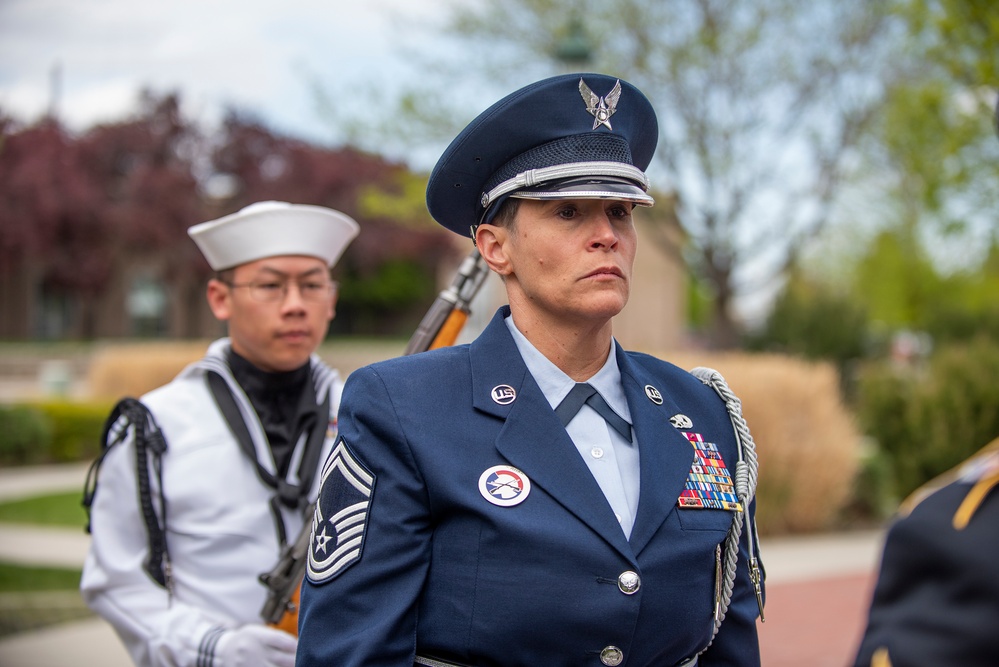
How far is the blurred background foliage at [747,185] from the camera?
1101 cm

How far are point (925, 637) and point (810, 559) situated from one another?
8337mm

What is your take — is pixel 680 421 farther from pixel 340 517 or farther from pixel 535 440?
pixel 340 517

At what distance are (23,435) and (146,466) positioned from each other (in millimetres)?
12158

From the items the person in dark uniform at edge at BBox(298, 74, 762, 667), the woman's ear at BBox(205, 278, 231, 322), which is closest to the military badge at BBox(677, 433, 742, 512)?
the person in dark uniform at edge at BBox(298, 74, 762, 667)

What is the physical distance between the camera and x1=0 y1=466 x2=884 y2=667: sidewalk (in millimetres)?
6262

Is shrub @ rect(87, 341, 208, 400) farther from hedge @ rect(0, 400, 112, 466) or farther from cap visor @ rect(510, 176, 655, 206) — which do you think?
cap visor @ rect(510, 176, 655, 206)

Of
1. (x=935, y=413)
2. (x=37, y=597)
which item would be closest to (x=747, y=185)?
(x=935, y=413)

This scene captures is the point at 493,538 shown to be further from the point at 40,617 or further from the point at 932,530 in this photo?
the point at 40,617

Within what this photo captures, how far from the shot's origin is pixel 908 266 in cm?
3212

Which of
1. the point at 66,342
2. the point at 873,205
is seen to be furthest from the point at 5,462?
the point at 66,342

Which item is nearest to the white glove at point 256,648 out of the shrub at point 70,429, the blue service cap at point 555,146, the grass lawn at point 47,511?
the blue service cap at point 555,146

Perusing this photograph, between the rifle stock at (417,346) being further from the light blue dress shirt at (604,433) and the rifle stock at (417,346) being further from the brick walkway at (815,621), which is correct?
the brick walkway at (815,621)

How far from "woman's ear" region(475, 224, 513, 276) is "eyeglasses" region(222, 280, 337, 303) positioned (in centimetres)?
132

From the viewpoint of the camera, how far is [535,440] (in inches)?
81.4
